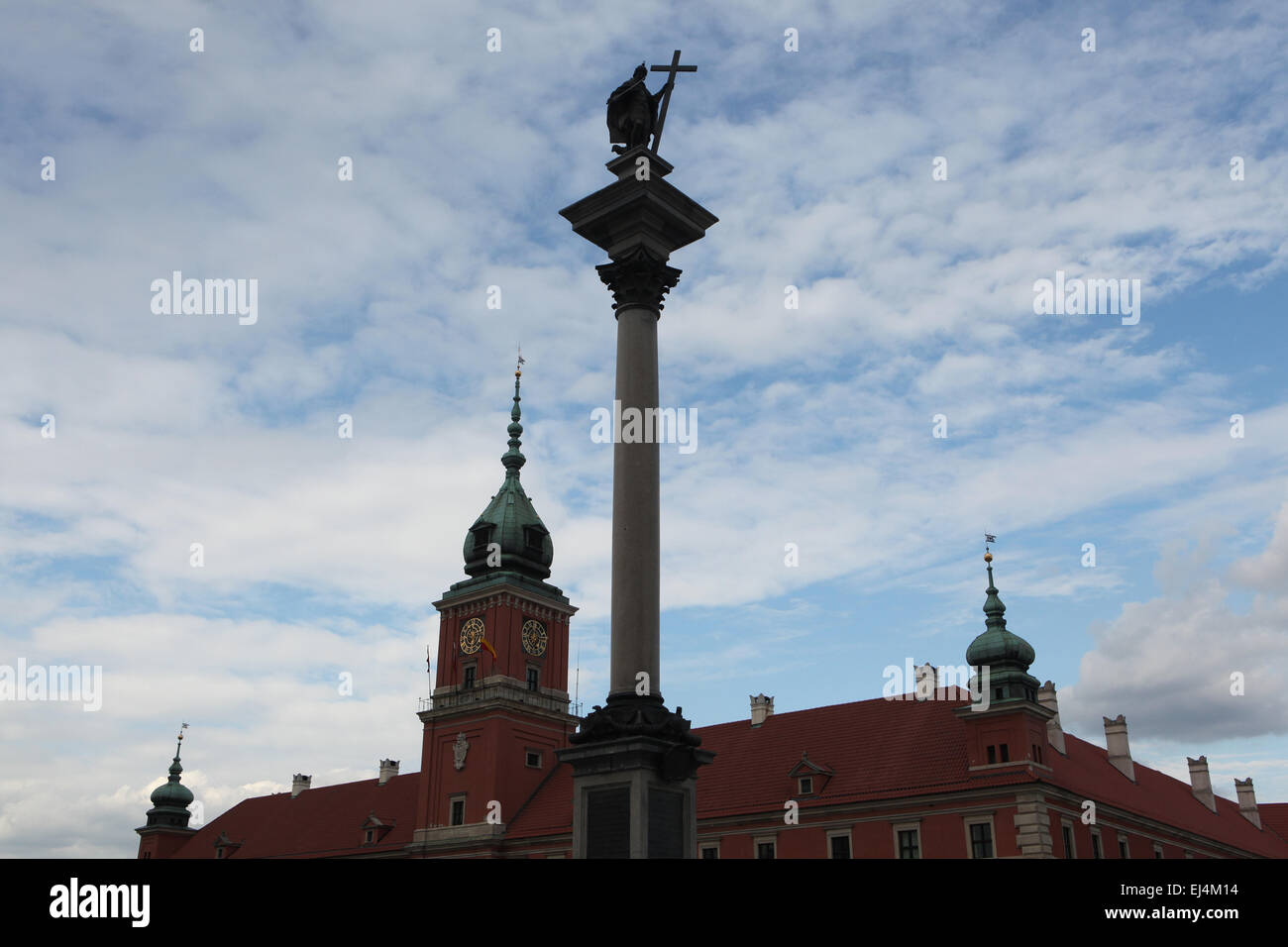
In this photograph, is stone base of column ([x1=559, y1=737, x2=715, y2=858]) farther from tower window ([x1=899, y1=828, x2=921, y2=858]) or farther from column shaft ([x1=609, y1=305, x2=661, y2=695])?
tower window ([x1=899, y1=828, x2=921, y2=858])

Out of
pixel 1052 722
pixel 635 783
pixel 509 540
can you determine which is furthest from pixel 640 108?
pixel 509 540

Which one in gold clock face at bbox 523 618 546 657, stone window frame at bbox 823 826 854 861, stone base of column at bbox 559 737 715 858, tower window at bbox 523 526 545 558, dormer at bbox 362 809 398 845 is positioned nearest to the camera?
stone base of column at bbox 559 737 715 858

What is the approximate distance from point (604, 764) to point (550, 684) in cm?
4553

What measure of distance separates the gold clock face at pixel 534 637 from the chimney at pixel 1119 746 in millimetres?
30115

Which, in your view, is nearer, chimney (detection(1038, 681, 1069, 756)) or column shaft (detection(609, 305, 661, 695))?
column shaft (detection(609, 305, 661, 695))

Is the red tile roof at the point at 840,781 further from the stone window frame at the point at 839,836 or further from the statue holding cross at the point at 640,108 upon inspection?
the statue holding cross at the point at 640,108

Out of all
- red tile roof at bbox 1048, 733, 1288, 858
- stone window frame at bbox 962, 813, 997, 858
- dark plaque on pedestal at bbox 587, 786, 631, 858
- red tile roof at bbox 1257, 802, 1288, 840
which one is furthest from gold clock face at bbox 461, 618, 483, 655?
red tile roof at bbox 1257, 802, 1288, 840

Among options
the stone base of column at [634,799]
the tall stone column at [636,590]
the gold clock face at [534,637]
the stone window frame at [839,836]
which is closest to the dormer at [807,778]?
the stone window frame at [839,836]

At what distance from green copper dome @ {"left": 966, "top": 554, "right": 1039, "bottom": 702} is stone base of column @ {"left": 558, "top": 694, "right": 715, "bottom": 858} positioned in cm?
2895

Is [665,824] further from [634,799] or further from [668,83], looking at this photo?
[668,83]

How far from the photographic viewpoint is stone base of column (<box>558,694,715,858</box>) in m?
15.8
